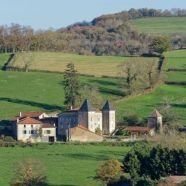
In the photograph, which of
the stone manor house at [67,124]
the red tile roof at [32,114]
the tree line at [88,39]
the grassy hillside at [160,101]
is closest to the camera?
the stone manor house at [67,124]

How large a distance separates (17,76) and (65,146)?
38.3 meters

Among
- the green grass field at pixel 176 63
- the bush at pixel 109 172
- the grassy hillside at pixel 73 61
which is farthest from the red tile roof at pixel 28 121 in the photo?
the bush at pixel 109 172

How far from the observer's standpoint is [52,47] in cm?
15150

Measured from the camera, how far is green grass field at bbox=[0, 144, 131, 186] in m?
65.9


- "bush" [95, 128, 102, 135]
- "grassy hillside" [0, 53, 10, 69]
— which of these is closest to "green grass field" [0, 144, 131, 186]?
"bush" [95, 128, 102, 135]

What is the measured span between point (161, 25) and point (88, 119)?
96608 millimetres

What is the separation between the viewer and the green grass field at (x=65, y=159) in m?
65.9

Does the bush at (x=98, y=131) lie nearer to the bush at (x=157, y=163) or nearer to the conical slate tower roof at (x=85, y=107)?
the conical slate tower roof at (x=85, y=107)

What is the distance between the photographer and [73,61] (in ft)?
438

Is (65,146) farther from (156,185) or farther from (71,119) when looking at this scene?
(156,185)

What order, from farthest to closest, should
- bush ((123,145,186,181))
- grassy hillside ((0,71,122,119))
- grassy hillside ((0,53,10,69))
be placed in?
1. grassy hillside ((0,53,10,69))
2. grassy hillside ((0,71,122,119))
3. bush ((123,145,186,181))

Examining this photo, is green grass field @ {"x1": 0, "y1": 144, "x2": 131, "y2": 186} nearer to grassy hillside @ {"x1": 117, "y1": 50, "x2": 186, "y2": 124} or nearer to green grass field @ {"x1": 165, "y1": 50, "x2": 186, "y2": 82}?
grassy hillside @ {"x1": 117, "y1": 50, "x2": 186, "y2": 124}

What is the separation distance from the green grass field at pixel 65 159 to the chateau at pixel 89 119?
33.9ft

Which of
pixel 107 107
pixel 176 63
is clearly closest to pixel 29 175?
pixel 107 107
